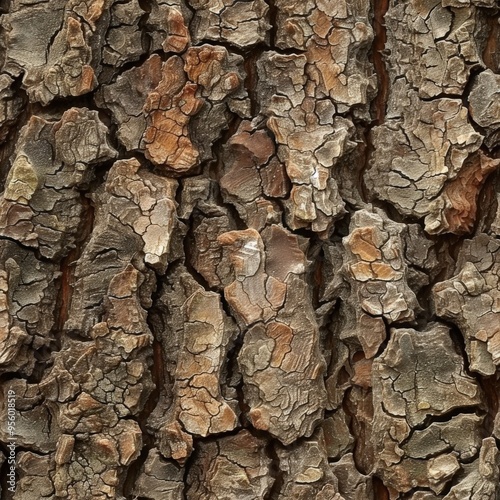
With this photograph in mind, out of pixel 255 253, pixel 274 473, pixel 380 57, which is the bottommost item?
pixel 274 473

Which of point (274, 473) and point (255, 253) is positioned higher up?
point (255, 253)

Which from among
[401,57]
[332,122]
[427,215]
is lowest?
[427,215]

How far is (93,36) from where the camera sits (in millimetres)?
1633

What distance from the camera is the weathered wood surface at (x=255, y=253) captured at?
1.53 meters

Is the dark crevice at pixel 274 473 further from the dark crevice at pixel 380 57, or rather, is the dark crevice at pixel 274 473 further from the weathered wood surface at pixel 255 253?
the dark crevice at pixel 380 57

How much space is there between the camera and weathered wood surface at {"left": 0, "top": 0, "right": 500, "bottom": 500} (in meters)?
1.53

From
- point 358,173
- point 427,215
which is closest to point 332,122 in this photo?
point 358,173

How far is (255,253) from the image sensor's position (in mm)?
1562

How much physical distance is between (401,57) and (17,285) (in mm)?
831

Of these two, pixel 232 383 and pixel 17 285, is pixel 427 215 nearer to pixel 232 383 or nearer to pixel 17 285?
pixel 232 383

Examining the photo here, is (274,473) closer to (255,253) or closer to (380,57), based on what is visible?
(255,253)

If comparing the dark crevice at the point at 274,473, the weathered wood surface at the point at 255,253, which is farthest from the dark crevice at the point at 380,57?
the dark crevice at the point at 274,473

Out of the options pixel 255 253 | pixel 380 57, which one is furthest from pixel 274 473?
pixel 380 57

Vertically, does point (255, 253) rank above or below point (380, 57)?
below
